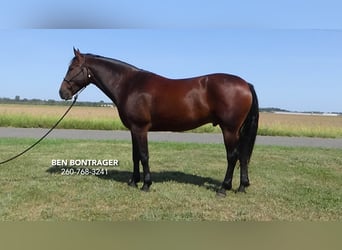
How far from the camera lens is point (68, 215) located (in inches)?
172

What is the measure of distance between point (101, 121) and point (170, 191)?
15.2 feet

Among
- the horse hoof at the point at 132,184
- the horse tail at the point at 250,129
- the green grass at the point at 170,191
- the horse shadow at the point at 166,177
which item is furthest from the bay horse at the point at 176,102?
the horse shadow at the point at 166,177

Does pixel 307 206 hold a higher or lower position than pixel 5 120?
lower

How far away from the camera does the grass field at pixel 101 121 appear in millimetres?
8289

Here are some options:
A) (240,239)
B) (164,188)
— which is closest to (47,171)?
(164,188)

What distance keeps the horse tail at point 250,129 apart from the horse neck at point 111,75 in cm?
189

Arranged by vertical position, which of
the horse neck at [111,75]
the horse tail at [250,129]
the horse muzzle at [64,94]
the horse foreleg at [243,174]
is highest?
the horse neck at [111,75]

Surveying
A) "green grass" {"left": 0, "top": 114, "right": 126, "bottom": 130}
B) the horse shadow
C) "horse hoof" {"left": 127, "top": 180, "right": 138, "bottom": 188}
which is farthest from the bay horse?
"green grass" {"left": 0, "top": 114, "right": 126, "bottom": 130}

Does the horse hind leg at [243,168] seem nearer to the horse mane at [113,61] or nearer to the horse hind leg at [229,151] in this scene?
the horse hind leg at [229,151]

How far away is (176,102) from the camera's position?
5.39 metres

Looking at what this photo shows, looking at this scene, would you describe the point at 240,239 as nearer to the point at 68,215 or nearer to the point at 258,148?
the point at 68,215

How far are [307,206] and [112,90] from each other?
3.36m

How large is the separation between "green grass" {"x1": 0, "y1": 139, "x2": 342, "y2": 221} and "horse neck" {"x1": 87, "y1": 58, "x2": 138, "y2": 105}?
152 centimetres

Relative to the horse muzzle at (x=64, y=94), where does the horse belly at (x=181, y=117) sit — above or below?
below
